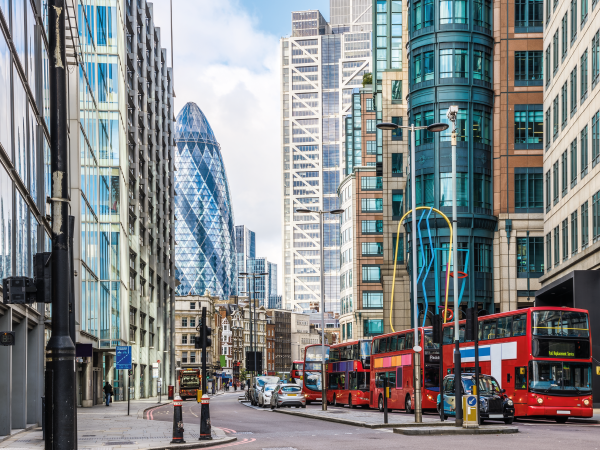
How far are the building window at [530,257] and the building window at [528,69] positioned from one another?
10637mm

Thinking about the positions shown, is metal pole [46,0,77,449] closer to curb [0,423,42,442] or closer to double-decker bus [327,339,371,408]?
curb [0,423,42,442]

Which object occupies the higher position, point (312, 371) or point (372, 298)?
point (372, 298)

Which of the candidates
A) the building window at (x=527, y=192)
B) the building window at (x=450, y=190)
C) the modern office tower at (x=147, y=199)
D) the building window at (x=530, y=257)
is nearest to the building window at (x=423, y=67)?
the building window at (x=450, y=190)

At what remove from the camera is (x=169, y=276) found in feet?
351

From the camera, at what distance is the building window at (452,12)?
58.4 m

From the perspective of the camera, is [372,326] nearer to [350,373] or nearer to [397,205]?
[397,205]

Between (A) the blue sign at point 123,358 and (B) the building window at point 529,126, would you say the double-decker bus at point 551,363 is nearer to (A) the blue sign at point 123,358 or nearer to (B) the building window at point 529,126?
(A) the blue sign at point 123,358

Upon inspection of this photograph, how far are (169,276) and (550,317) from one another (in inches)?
3205

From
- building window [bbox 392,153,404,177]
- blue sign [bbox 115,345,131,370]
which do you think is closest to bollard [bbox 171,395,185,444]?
blue sign [bbox 115,345,131,370]

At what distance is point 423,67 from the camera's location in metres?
59.1

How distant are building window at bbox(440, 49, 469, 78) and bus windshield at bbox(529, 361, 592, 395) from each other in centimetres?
3208

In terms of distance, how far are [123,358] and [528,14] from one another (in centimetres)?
3676

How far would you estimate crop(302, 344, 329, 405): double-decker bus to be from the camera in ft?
176

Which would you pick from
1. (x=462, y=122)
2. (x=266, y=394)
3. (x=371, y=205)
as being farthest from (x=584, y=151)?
(x=371, y=205)
